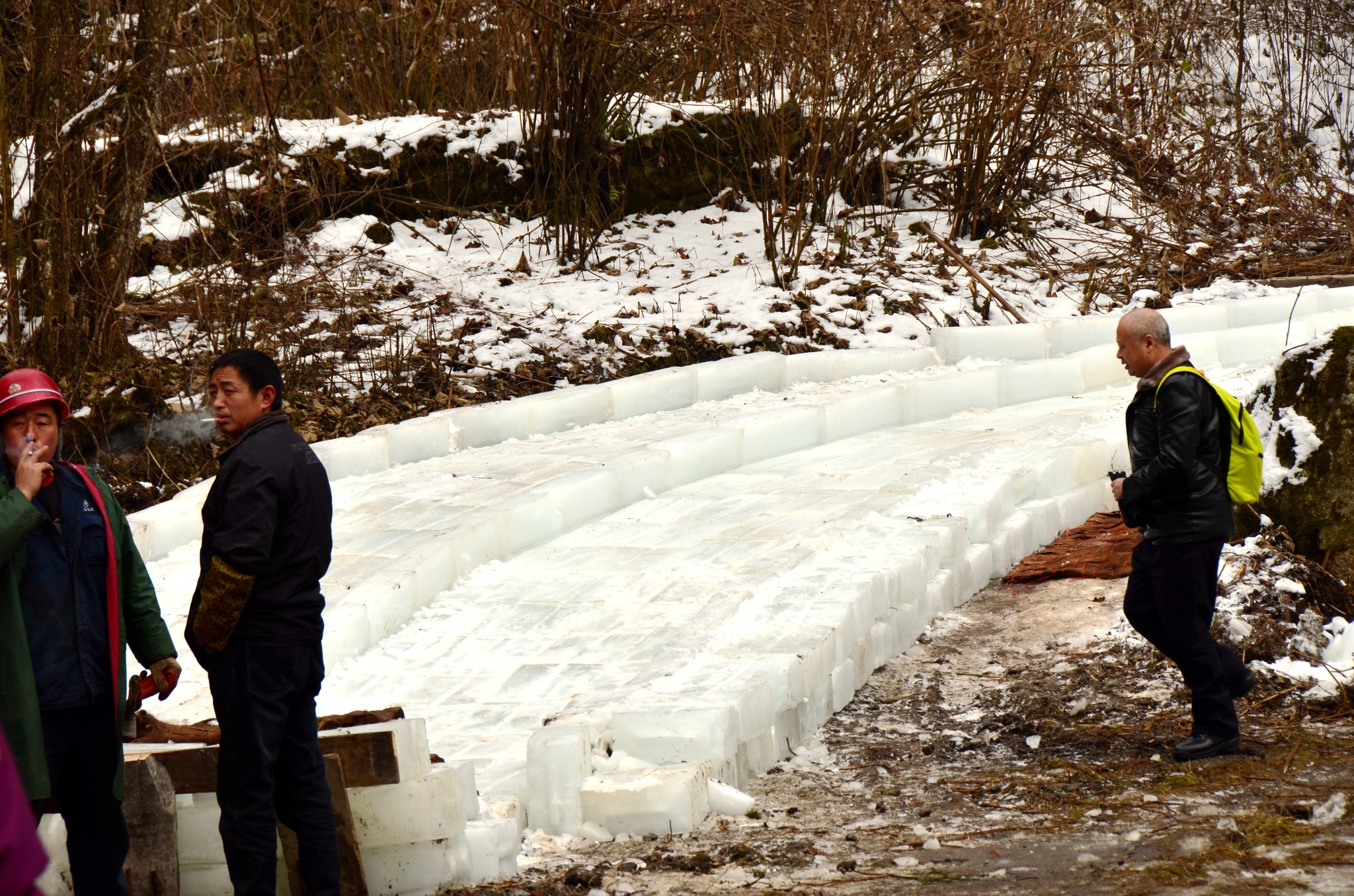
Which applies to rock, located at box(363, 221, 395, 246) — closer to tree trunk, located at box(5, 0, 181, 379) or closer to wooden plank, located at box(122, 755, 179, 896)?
tree trunk, located at box(5, 0, 181, 379)

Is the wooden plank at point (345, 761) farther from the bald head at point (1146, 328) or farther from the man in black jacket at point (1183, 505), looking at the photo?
the bald head at point (1146, 328)

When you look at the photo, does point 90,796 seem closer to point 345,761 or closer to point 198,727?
point 345,761

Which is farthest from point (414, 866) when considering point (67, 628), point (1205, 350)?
point (1205, 350)

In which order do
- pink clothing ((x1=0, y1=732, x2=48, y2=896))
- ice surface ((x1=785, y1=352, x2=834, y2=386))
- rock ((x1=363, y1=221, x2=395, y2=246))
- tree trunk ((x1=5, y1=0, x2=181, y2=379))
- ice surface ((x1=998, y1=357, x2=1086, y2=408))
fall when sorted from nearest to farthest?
pink clothing ((x1=0, y1=732, x2=48, y2=896)) < tree trunk ((x1=5, y1=0, x2=181, y2=379)) < ice surface ((x1=998, y1=357, x2=1086, y2=408)) < ice surface ((x1=785, y1=352, x2=834, y2=386)) < rock ((x1=363, y1=221, x2=395, y2=246))

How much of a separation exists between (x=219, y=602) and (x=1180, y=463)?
9.73ft

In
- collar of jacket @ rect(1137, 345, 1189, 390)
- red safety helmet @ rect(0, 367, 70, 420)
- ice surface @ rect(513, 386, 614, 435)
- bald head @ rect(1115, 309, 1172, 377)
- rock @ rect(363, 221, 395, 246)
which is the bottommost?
ice surface @ rect(513, 386, 614, 435)

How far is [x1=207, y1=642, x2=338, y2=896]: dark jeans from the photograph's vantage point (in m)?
3.34

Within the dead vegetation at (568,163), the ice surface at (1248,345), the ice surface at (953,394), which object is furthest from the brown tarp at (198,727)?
the ice surface at (1248,345)

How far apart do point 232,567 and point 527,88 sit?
9.94 metres

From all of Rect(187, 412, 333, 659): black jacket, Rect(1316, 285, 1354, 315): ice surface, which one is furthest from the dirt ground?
Rect(1316, 285, 1354, 315): ice surface

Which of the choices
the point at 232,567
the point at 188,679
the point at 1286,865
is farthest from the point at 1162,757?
the point at 188,679

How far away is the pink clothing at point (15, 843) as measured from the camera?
153 centimetres

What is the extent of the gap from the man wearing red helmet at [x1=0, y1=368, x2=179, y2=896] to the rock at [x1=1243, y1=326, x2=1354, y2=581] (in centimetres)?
523

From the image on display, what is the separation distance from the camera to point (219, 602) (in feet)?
10.8
